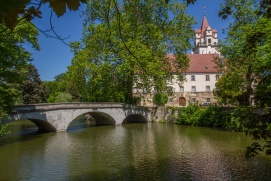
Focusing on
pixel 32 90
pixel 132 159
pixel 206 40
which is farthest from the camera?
pixel 206 40

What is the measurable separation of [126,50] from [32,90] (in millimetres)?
16834

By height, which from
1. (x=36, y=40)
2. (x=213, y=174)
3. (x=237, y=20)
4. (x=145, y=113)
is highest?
(x=237, y=20)

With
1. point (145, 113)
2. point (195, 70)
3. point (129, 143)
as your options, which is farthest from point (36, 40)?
point (195, 70)

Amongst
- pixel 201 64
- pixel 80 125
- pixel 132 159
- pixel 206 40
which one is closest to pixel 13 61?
pixel 132 159

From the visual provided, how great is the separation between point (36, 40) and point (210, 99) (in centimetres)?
2811

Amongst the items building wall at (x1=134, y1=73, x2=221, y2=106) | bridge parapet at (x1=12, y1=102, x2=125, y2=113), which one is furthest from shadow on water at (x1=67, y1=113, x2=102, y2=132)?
building wall at (x1=134, y1=73, x2=221, y2=106)

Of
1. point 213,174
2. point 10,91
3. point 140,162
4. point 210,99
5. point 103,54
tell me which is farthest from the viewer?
point 210,99

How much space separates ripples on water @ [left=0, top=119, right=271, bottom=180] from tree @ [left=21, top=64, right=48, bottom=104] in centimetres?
1666

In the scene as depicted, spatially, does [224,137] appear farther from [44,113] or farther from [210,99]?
[210,99]

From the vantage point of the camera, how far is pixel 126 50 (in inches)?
1049

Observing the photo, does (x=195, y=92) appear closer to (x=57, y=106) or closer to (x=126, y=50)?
(x=126, y=50)

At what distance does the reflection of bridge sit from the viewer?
21.5 m

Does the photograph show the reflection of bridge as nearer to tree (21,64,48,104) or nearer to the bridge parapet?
the bridge parapet

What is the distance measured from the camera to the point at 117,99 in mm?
30609
